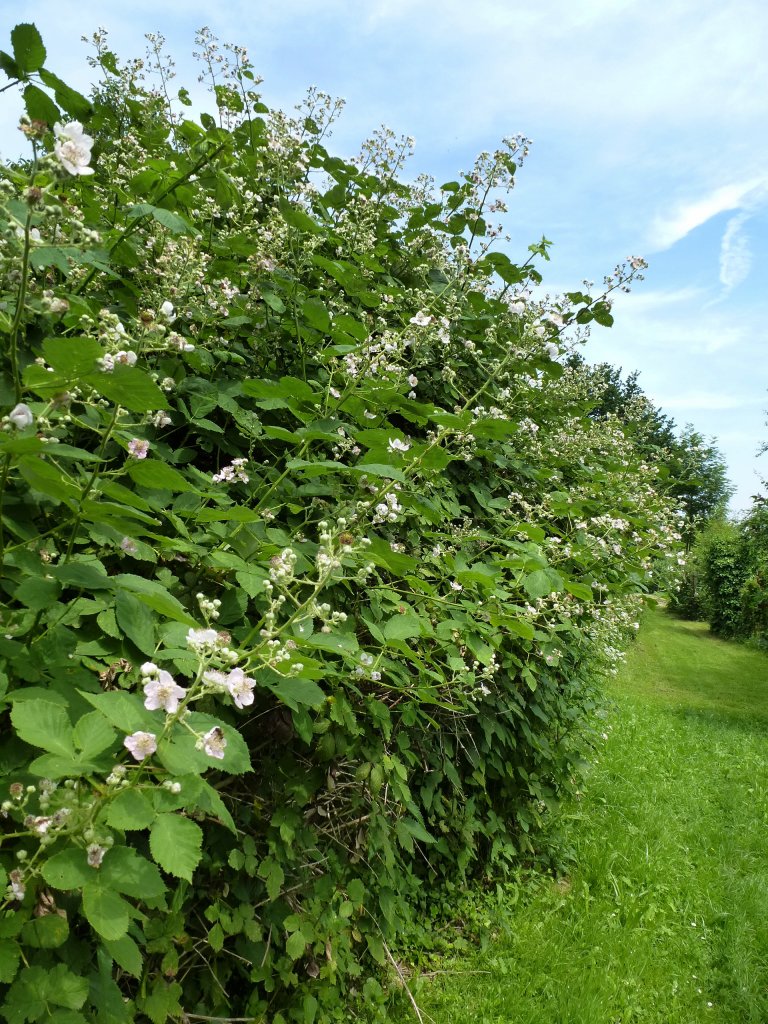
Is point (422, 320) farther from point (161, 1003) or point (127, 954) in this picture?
point (161, 1003)

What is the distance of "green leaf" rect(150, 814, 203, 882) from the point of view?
0.93m

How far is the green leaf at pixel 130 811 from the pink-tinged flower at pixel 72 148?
1.03m

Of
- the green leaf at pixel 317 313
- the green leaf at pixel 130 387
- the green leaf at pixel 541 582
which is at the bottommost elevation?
the green leaf at pixel 541 582

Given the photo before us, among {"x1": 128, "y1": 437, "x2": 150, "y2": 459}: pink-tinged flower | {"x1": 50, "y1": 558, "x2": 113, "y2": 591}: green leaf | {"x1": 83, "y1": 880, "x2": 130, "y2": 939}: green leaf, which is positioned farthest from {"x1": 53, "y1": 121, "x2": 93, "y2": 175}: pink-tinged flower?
{"x1": 83, "y1": 880, "x2": 130, "y2": 939}: green leaf

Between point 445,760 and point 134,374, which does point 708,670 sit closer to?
point 445,760

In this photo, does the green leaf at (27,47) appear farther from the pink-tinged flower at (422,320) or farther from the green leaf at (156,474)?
the pink-tinged flower at (422,320)

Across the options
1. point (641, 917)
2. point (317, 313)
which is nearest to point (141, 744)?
point (317, 313)

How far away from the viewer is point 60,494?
1.05m

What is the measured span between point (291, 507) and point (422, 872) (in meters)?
2.25

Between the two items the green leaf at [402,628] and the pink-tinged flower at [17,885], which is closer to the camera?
the pink-tinged flower at [17,885]

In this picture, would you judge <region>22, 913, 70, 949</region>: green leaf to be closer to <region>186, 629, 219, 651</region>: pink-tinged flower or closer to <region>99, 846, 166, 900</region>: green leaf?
<region>99, 846, 166, 900</region>: green leaf

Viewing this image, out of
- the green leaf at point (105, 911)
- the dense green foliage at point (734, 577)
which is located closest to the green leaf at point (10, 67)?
the green leaf at point (105, 911)

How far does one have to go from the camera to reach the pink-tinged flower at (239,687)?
40.2 inches

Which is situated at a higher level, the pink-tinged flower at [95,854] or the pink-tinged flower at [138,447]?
the pink-tinged flower at [138,447]
